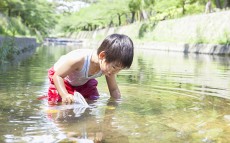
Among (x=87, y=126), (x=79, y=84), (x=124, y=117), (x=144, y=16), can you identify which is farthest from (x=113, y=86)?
(x=144, y=16)

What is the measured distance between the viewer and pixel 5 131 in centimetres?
236

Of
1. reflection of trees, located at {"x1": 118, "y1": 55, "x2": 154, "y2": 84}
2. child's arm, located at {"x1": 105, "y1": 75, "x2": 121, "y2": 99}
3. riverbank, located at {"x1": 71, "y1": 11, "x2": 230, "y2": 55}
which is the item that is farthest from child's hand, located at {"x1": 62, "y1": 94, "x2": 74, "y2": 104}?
riverbank, located at {"x1": 71, "y1": 11, "x2": 230, "y2": 55}

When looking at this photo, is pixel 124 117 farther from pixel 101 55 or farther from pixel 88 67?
pixel 88 67

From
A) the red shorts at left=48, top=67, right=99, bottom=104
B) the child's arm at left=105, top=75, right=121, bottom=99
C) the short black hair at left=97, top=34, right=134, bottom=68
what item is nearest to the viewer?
the short black hair at left=97, top=34, right=134, bottom=68

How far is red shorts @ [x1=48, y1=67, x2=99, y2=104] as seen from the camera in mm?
3773

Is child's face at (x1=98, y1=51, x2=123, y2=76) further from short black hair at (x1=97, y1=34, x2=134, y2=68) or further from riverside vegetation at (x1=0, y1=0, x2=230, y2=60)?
riverside vegetation at (x1=0, y1=0, x2=230, y2=60)

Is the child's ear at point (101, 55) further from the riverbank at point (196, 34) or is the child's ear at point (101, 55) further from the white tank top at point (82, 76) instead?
the riverbank at point (196, 34)

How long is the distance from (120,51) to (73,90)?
1107mm

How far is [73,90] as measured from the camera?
12.7 feet

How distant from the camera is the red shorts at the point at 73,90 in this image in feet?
12.4

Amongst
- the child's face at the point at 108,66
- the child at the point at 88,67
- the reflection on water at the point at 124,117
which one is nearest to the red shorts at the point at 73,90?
the child at the point at 88,67

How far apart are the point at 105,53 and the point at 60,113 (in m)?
0.60

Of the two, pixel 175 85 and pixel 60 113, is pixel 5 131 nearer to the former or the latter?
pixel 60 113

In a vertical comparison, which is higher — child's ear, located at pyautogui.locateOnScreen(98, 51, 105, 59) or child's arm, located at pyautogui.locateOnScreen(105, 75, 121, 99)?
child's ear, located at pyautogui.locateOnScreen(98, 51, 105, 59)
